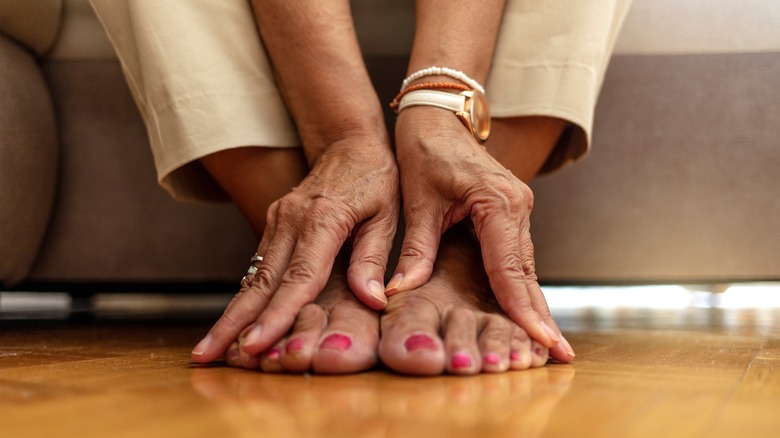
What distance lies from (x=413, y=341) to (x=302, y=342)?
2.9 inches

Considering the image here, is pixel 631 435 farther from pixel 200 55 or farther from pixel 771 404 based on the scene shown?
pixel 200 55

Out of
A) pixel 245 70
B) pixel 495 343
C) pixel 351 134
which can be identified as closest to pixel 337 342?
pixel 495 343

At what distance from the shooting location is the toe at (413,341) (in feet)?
1.49

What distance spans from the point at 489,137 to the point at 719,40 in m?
0.43

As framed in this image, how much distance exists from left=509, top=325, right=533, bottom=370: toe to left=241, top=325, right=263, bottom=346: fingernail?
6.8 inches

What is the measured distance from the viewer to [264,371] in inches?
19.4

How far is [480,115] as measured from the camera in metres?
0.69

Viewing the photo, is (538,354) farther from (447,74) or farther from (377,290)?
(447,74)

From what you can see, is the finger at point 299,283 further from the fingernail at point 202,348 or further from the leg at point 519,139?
the leg at point 519,139

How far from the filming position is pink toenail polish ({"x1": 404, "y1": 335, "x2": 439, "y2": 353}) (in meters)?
0.46

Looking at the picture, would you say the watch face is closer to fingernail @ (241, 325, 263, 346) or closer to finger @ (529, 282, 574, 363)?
finger @ (529, 282, 574, 363)

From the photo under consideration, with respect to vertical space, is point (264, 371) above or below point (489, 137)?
below

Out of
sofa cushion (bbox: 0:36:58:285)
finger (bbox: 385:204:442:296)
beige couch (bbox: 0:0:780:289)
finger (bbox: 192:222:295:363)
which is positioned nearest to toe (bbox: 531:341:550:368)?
finger (bbox: 385:204:442:296)

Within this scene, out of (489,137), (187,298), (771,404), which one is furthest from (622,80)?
(187,298)
